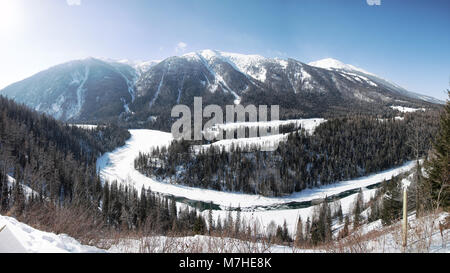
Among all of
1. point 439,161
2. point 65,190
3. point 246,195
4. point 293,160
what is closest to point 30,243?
point 439,161

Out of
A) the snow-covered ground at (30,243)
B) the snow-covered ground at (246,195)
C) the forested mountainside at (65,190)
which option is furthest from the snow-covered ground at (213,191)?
the snow-covered ground at (30,243)

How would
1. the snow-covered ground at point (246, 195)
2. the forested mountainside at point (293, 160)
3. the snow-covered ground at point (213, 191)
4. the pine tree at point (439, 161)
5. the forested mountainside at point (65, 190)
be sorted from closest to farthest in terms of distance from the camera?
the forested mountainside at point (65, 190) → the pine tree at point (439, 161) → the snow-covered ground at point (246, 195) → the snow-covered ground at point (213, 191) → the forested mountainside at point (293, 160)

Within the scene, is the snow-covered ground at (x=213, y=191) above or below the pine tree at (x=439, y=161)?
below

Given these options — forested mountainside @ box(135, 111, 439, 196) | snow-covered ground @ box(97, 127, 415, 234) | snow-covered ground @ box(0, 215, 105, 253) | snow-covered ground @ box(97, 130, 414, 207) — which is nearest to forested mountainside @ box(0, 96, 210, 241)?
snow-covered ground @ box(0, 215, 105, 253)

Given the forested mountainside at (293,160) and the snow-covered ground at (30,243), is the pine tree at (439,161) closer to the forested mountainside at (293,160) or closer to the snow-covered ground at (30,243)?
the snow-covered ground at (30,243)

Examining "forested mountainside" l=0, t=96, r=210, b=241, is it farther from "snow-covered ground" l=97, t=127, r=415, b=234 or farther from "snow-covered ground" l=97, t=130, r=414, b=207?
"snow-covered ground" l=97, t=127, r=415, b=234
